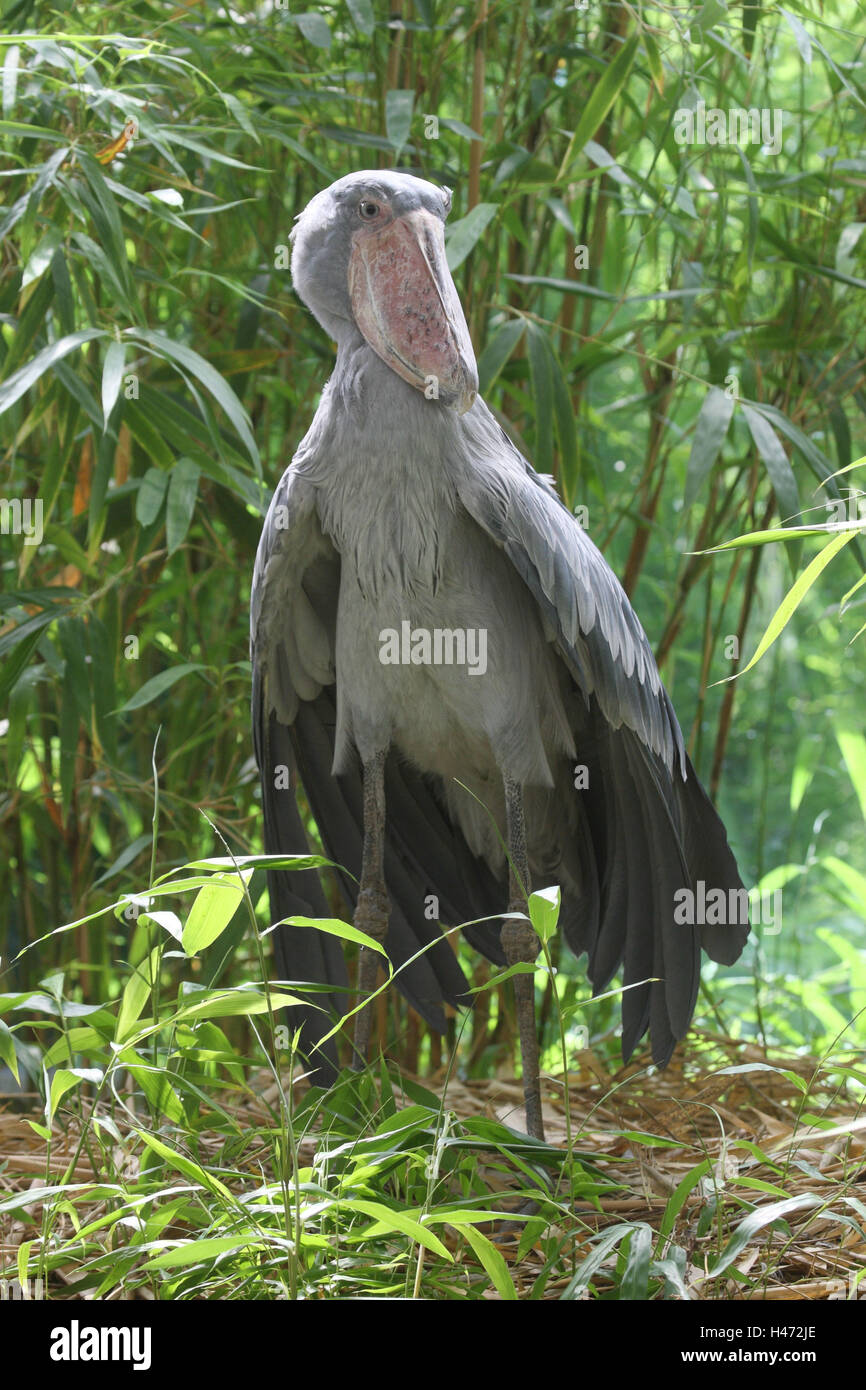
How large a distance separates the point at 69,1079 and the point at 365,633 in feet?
1.62

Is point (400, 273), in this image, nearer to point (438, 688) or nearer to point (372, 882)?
point (438, 688)

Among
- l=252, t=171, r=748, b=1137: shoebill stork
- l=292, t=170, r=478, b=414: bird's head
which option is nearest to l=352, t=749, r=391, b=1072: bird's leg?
l=252, t=171, r=748, b=1137: shoebill stork

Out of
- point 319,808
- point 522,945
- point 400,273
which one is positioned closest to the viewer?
point 400,273

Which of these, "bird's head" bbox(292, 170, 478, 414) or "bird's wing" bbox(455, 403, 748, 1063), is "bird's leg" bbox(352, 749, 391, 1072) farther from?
"bird's head" bbox(292, 170, 478, 414)

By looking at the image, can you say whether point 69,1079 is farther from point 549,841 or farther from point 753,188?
point 753,188

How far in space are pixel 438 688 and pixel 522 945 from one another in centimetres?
27

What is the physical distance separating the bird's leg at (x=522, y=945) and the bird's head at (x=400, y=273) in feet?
1.28

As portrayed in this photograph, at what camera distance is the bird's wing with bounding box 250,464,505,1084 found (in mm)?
1297

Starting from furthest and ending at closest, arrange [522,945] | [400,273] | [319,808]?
1. [319,808]
2. [522,945]
3. [400,273]

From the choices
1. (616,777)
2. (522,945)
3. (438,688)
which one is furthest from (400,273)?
(522,945)

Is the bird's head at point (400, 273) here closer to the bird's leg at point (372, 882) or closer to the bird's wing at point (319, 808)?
the bird's wing at point (319, 808)

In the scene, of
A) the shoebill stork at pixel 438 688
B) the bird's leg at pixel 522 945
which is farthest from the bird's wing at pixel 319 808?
the bird's leg at pixel 522 945

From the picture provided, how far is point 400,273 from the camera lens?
3.88ft
